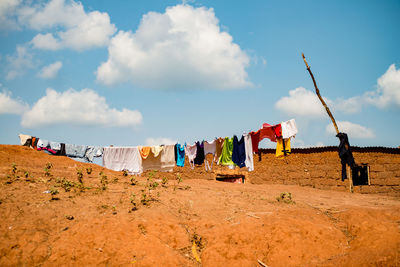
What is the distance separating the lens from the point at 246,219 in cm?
605

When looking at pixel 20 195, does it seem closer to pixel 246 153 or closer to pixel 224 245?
pixel 224 245

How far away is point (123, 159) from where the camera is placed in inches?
677

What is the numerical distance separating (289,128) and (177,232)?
896 centimetres

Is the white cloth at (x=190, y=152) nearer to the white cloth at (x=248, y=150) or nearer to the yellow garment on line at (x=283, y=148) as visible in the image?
the white cloth at (x=248, y=150)

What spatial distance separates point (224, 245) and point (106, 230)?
217 cm

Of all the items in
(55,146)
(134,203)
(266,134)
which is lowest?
(134,203)

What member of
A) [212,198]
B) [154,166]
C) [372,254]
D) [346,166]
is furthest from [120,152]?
Answer: [372,254]

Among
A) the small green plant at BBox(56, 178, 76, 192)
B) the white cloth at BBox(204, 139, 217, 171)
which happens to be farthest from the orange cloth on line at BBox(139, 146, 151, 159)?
the small green plant at BBox(56, 178, 76, 192)

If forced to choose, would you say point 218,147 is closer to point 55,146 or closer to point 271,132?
point 271,132

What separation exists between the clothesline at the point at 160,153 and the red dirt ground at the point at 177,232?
7369mm

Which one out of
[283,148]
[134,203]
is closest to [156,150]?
[283,148]

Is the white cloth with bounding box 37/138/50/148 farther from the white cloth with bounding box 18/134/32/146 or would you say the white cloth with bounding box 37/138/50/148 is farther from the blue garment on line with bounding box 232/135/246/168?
the blue garment on line with bounding box 232/135/246/168

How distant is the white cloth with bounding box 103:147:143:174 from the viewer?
17000 mm

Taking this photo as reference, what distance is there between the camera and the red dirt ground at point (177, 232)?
15.4 ft
